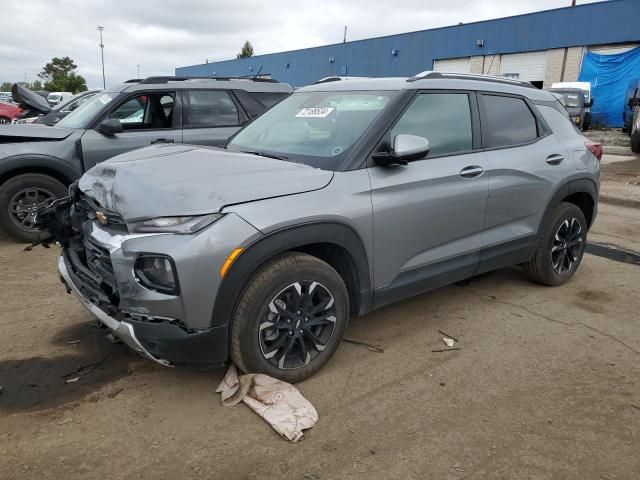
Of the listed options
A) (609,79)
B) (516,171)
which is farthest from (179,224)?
(609,79)

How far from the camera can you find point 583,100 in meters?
20.0

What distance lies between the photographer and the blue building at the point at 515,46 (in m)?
24.5

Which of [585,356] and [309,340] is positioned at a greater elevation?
[309,340]

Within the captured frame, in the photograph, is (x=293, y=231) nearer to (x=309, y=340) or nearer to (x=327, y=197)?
(x=327, y=197)

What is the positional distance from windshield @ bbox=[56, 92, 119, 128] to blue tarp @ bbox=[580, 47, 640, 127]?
25442 mm

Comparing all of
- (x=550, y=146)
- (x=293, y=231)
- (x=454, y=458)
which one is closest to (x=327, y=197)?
(x=293, y=231)

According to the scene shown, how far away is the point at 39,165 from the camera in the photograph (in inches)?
221

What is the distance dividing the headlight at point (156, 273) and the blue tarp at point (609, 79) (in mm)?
27512

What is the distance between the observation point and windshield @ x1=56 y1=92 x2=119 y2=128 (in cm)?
600

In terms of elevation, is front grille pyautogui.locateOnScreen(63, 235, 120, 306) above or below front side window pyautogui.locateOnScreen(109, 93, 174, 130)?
below

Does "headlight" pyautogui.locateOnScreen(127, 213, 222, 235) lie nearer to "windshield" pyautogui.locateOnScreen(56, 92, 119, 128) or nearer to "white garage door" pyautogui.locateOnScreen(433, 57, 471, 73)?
"windshield" pyautogui.locateOnScreen(56, 92, 119, 128)

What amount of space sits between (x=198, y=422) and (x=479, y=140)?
8.96 ft

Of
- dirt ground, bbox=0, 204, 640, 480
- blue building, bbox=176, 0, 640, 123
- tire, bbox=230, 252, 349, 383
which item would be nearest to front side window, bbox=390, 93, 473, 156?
tire, bbox=230, 252, 349, 383

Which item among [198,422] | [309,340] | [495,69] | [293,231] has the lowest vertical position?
[198,422]
